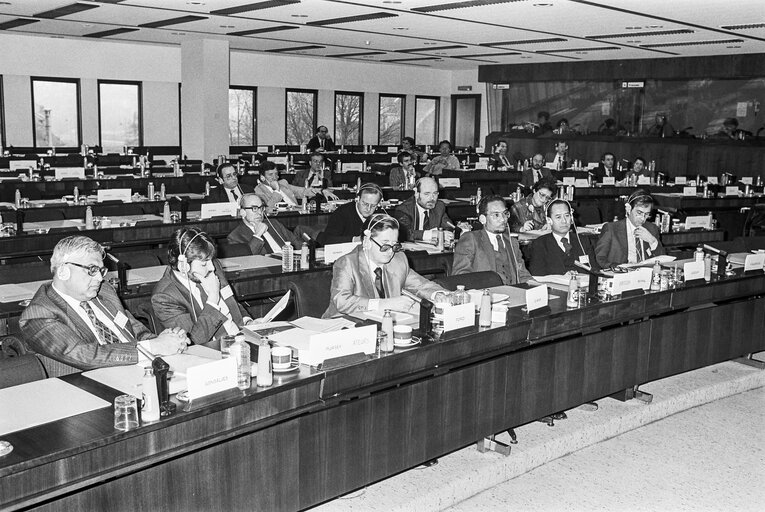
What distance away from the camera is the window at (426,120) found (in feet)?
67.5

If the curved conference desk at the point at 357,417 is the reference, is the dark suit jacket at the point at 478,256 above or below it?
above

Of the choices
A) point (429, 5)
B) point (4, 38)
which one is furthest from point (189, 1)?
point (4, 38)

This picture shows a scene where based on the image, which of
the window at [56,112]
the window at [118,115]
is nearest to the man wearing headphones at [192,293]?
the window at [56,112]

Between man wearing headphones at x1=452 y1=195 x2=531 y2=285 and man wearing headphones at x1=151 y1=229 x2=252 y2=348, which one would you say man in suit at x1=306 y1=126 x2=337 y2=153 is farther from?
man wearing headphones at x1=151 y1=229 x2=252 y2=348

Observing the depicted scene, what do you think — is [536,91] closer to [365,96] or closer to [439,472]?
[365,96]

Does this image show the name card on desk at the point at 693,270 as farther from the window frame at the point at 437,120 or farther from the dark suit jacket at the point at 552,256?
the window frame at the point at 437,120

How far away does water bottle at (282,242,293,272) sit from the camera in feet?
15.7

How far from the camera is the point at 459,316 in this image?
11.3ft

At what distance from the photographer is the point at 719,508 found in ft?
11.5

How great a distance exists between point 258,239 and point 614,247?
2.44m

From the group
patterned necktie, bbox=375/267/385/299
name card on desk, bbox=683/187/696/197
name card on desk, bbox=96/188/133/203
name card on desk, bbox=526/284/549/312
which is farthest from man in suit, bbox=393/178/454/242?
name card on desk, bbox=683/187/696/197

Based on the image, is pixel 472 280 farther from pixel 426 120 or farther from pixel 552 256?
pixel 426 120

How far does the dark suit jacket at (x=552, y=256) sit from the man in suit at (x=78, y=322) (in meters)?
2.85

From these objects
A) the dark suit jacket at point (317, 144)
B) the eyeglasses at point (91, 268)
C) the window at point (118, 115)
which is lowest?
the eyeglasses at point (91, 268)
